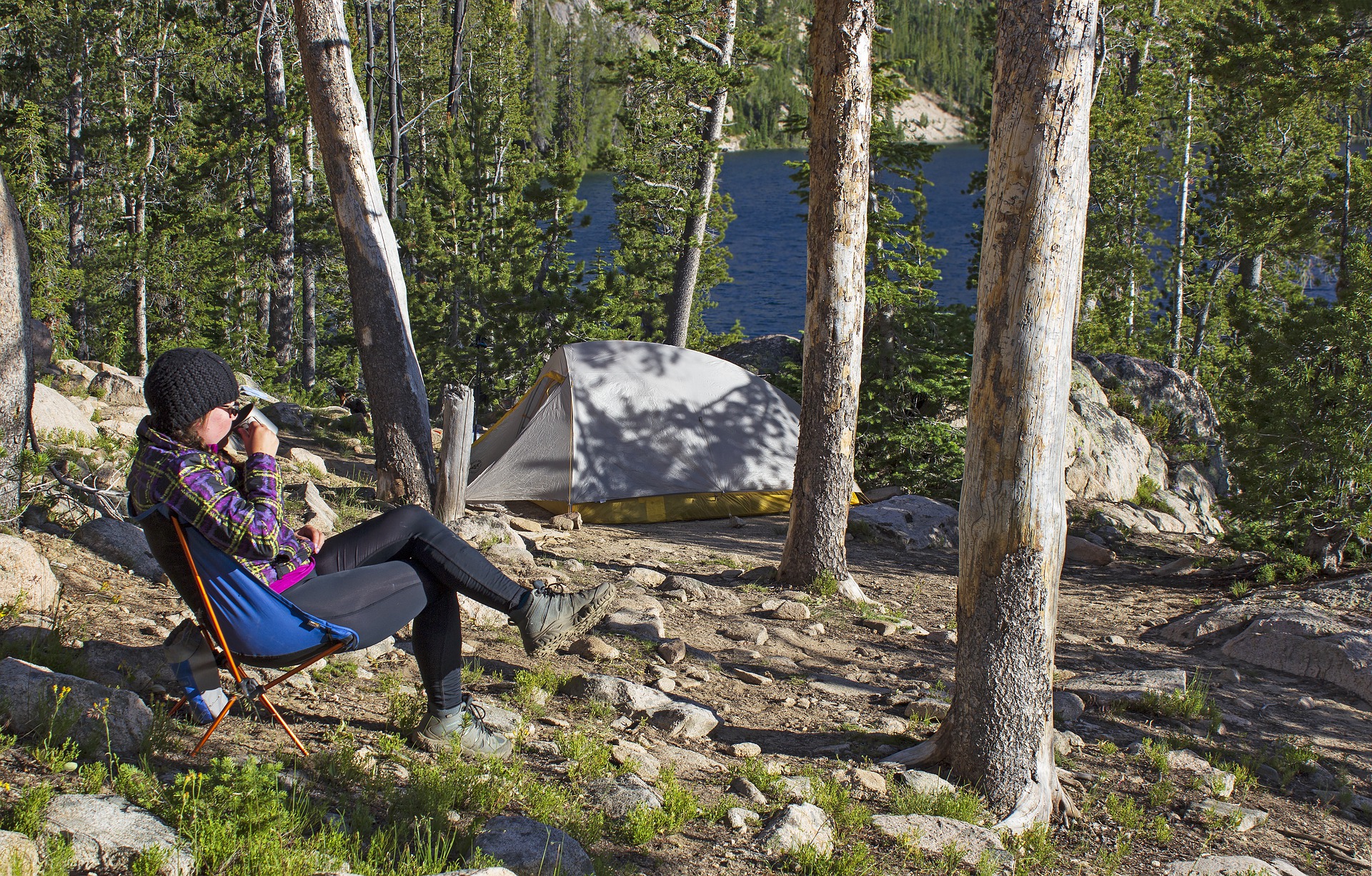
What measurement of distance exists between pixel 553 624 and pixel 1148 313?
22.1 m

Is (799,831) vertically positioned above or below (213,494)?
below

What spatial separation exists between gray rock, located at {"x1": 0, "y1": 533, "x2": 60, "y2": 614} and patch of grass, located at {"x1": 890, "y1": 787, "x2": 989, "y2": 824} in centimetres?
337

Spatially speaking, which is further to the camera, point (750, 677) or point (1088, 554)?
point (1088, 554)

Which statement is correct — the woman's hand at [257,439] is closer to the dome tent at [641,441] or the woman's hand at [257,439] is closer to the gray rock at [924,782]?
the gray rock at [924,782]

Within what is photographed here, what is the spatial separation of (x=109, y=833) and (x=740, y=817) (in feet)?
5.69

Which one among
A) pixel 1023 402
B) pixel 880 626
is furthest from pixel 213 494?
pixel 880 626

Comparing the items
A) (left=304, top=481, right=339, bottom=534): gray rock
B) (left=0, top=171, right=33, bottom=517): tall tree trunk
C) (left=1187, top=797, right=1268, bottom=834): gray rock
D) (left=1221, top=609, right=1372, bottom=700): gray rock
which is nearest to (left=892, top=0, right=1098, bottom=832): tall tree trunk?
(left=1187, top=797, right=1268, bottom=834): gray rock

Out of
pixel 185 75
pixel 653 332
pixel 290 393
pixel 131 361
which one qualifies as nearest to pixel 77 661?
pixel 290 393

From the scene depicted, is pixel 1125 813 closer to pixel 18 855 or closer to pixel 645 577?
Answer: pixel 18 855

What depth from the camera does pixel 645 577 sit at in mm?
6043

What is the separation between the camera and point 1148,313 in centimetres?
2192

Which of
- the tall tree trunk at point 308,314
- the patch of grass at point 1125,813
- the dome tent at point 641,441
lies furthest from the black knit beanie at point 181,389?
the tall tree trunk at point 308,314

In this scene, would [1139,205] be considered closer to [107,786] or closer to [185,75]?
[185,75]

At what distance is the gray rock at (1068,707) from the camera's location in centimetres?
423
